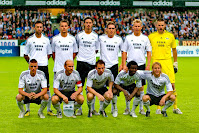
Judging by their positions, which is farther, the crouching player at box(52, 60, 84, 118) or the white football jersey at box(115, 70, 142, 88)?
the white football jersey at box(115, 70, 142, 88)

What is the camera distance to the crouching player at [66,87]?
745 cm

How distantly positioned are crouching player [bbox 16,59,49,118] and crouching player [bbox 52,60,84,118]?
0.24 meters

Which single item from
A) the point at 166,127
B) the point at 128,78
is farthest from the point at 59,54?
the point at 166,127

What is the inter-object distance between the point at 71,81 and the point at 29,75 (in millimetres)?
919

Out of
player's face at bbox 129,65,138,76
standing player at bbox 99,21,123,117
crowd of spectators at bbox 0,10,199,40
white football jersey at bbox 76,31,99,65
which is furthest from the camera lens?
crowd of spectators at bbox 0,10,199,40

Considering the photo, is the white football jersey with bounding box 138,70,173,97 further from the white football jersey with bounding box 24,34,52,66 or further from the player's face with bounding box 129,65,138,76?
the white football jersey with bounding box 24,34,52,66

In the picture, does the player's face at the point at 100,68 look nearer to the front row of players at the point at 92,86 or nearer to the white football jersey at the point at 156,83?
the front row of players at the point at 92,86

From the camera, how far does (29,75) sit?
7633 millimetres

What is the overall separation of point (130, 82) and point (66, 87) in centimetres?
145

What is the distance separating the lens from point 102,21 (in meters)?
38.4

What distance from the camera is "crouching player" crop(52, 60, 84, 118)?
24.5ft

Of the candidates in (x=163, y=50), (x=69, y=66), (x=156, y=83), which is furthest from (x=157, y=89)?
(x=69, y=66)

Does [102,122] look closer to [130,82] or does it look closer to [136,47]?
[130,82]

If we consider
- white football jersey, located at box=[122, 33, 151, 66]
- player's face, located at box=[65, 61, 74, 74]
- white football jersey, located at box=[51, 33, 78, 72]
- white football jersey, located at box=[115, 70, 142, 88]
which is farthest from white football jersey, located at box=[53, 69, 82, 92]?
white football jersey, located at box=[122, 33, 151, 66]
